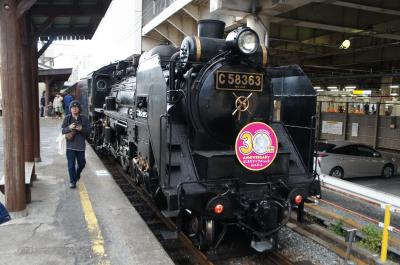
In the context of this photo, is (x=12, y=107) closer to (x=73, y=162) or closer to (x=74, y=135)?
(x=74, y=135)

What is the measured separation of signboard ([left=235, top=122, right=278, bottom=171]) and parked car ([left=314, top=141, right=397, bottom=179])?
726 cm

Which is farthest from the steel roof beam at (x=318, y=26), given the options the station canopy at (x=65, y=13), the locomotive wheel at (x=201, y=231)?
the locomotive wheel at (x=201, y=231)

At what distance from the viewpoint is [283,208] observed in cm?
453

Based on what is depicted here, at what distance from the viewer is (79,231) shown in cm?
477

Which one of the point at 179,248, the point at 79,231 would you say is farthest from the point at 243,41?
the point at 79,231

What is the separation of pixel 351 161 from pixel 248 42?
9276mm

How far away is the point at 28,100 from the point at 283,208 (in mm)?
5694

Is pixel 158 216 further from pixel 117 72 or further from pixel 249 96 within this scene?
pixel 117 72

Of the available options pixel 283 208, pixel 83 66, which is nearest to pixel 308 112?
pixel 283 208

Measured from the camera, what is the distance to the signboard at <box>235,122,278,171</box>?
455cm

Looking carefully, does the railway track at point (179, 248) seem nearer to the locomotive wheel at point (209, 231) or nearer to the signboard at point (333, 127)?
the locomotive wheel at point (209, 231)

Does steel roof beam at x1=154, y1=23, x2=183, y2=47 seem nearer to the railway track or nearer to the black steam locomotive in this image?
the railway track

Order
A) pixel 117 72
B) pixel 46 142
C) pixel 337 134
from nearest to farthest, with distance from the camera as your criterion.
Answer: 1. pixel 117 72
2. pixel 46 142
3. pixel 337 134

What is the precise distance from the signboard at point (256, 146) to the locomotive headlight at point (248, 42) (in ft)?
2.96
